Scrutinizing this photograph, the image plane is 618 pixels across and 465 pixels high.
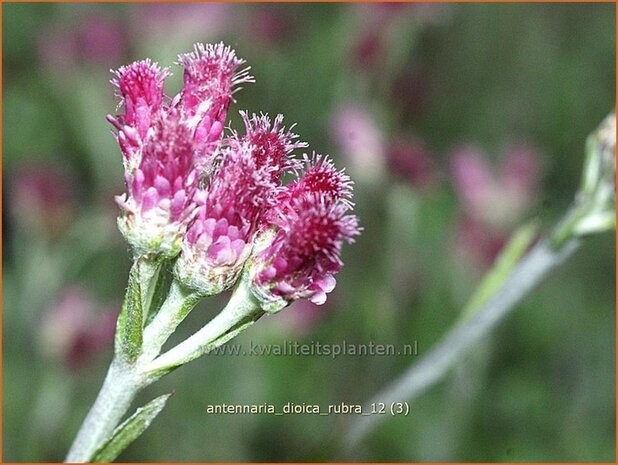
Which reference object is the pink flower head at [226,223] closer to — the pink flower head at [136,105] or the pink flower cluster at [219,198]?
the pink flower cluster at [219,198]

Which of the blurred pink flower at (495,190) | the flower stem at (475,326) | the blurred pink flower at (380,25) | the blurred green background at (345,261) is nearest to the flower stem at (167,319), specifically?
the flower stem at (475,326)

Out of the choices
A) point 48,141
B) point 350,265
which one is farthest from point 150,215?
point 48,141

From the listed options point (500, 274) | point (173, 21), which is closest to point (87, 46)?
point (173, 21)

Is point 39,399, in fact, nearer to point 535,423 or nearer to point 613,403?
point 535,423

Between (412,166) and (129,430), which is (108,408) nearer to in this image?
(129,430)

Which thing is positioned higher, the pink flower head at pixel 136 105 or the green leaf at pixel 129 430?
the pink flower head at pixel 136 105
